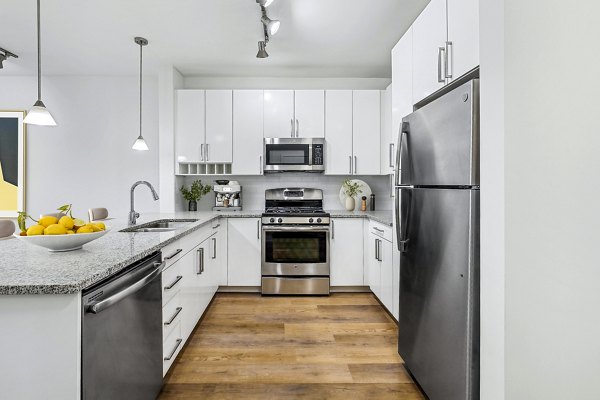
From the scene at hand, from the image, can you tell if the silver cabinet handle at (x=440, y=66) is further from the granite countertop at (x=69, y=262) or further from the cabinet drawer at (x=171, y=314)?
the cabinet drawer at (x=171, y=314)

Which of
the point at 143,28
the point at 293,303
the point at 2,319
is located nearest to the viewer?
the point at 2,319

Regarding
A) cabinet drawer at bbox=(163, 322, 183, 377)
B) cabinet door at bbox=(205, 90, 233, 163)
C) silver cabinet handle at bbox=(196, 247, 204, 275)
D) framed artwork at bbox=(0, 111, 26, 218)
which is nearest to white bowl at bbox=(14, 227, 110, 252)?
cabinet drawer at bbox=(163, 322, 183, 377)

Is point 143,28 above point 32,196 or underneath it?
above

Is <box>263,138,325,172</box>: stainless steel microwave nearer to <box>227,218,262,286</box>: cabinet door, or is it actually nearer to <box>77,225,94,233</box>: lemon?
<box>227,218,262,286</box>: cabinet door

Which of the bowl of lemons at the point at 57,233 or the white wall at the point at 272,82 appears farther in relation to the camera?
the white wall at the point at 272,82

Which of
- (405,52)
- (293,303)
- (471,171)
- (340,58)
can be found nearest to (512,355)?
(471,171)

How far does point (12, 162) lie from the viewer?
14.3 ft

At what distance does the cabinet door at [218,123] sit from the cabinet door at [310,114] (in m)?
0.80

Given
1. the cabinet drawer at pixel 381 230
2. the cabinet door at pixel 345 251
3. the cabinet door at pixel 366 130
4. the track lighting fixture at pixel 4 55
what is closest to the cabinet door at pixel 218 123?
the cabinet door at pixel 366 130

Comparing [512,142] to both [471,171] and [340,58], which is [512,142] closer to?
[471,171]

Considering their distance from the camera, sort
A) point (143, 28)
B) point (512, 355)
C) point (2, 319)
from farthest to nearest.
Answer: point (143, 28), point (512, 355), point (2, 319)

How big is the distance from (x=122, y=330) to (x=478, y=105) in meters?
1.74

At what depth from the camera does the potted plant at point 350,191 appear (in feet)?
13.9

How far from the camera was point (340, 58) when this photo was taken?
3873mm
